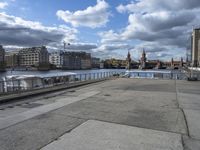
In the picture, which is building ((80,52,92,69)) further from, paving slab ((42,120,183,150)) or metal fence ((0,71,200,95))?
paving slab ((42,120,183,150))

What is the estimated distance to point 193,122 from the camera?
820cm

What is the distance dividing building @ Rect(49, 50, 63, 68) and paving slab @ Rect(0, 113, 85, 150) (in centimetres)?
12584

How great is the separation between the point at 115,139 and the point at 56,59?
457 ft

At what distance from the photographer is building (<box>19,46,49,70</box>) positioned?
5089 inches

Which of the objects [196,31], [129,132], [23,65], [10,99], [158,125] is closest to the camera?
[129,132]

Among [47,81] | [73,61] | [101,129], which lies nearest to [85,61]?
[73,61]


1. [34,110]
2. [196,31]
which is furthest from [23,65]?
[34,110]

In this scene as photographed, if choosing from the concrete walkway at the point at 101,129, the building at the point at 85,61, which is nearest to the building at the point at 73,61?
the building at the point at 85,61

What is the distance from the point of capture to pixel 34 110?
383 inches

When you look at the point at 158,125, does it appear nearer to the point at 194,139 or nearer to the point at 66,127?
the point at 194,139

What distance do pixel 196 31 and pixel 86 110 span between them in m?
172

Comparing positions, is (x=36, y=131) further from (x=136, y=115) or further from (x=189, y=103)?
(x=189, y=103)

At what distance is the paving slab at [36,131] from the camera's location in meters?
5.60

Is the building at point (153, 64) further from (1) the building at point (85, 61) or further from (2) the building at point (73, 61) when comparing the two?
(2) the building at point (73, 61)
